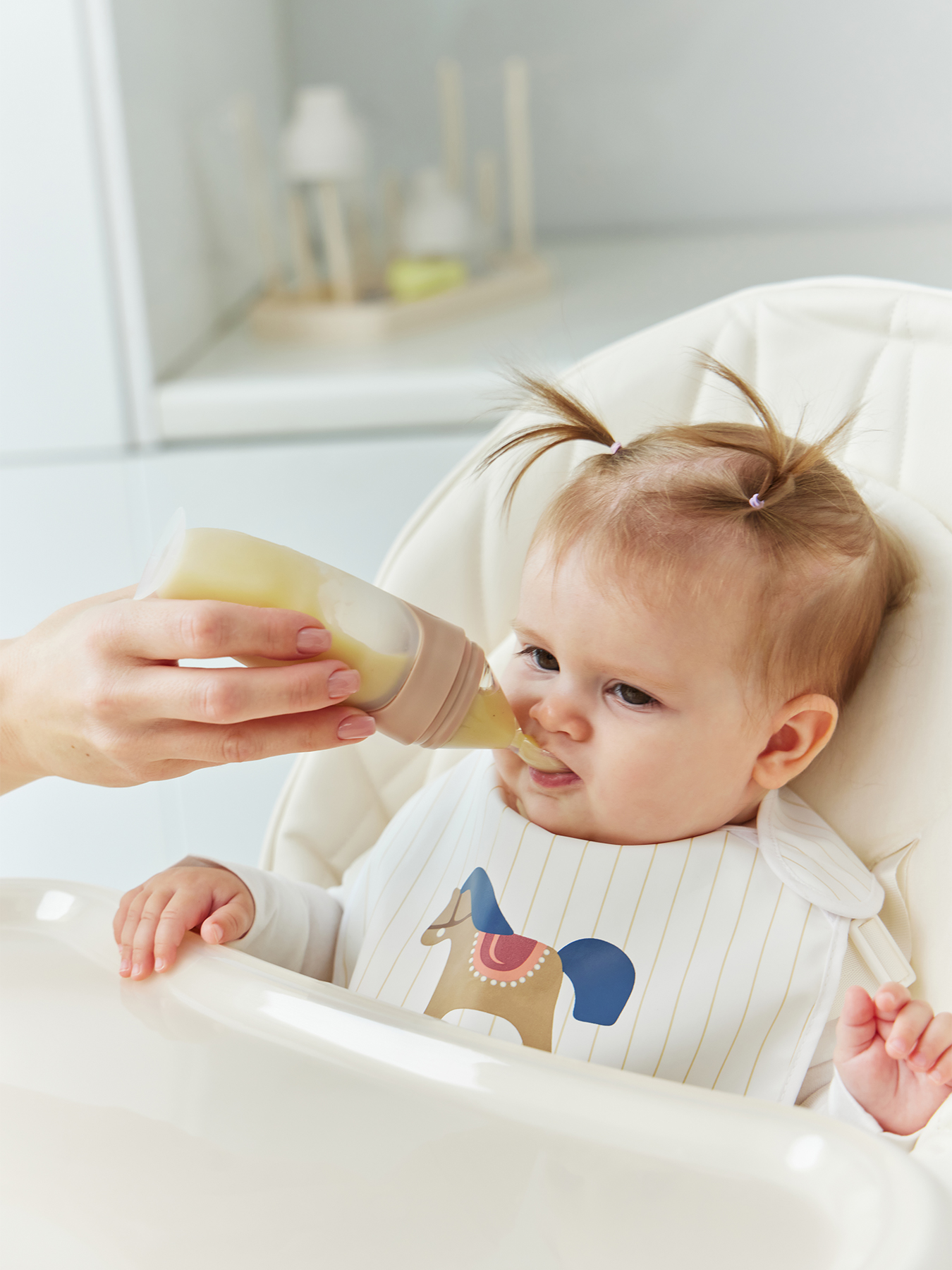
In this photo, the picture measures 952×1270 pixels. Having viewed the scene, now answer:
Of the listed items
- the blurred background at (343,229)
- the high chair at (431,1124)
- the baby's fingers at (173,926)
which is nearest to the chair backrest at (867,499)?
the high chair at (431,1124)

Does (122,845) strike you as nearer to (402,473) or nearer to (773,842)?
(402,473)

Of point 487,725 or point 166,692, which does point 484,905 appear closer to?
point 487,725

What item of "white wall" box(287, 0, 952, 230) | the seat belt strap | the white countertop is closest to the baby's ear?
the seat belt strap

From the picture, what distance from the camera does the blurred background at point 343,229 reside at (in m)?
1.45

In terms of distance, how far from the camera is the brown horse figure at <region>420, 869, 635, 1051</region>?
0.71m

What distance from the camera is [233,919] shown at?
0.73 m

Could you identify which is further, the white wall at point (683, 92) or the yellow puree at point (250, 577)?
the white wall at point (683, 92)

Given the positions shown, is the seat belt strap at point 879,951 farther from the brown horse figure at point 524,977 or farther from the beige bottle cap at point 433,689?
the beige bottle cap at point 433,689

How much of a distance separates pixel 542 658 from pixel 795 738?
0.58 feet

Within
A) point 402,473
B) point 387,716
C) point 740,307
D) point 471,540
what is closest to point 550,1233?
point 387,716

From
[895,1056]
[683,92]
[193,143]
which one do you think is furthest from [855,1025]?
[683,92]

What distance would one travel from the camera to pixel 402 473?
1487 mm

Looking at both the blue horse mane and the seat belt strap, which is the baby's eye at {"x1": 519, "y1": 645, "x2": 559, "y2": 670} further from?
the seat belt strap

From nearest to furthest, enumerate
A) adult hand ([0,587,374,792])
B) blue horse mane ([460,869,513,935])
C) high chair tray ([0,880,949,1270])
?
high chair tray ([0,880,949,1270]), adult hand ([0,587,374,792]), blue horse mane ([460,869,513,935])
